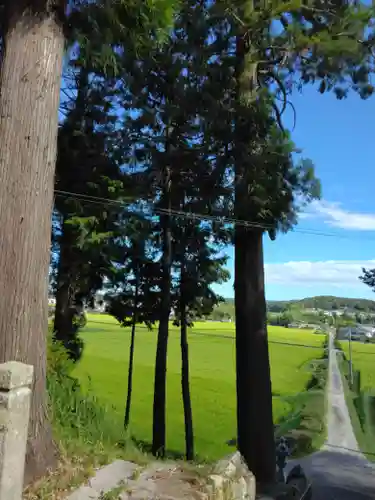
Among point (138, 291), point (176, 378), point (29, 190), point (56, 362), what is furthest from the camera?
point (176, 378)

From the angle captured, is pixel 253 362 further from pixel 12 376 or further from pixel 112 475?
pixel 12 376

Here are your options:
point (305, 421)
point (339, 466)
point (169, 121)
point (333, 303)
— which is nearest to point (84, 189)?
point (169, 121)

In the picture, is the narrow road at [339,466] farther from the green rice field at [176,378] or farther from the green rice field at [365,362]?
the green rice field at [176,378]

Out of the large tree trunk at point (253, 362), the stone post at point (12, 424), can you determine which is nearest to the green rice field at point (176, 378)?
the large tree trunk at point (253, 362)

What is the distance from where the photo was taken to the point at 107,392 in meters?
15.0

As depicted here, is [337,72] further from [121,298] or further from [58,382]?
[121,298]

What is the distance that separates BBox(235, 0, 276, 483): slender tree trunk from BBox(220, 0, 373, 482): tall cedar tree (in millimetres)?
16

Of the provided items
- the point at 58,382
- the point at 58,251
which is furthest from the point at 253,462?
the point at 58,251

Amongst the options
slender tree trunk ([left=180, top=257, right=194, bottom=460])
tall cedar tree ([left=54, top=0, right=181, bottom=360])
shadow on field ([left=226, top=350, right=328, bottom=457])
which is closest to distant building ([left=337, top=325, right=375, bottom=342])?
shadow on field ([left=226, top=350, right=328, bottom=457])

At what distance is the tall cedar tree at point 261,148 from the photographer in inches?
287

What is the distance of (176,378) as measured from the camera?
1839 cm

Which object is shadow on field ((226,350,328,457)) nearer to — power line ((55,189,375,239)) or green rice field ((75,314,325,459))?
green rice field ((75,314,325,459))

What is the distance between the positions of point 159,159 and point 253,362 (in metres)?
4.72

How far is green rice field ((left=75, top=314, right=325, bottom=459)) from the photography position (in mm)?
14320
